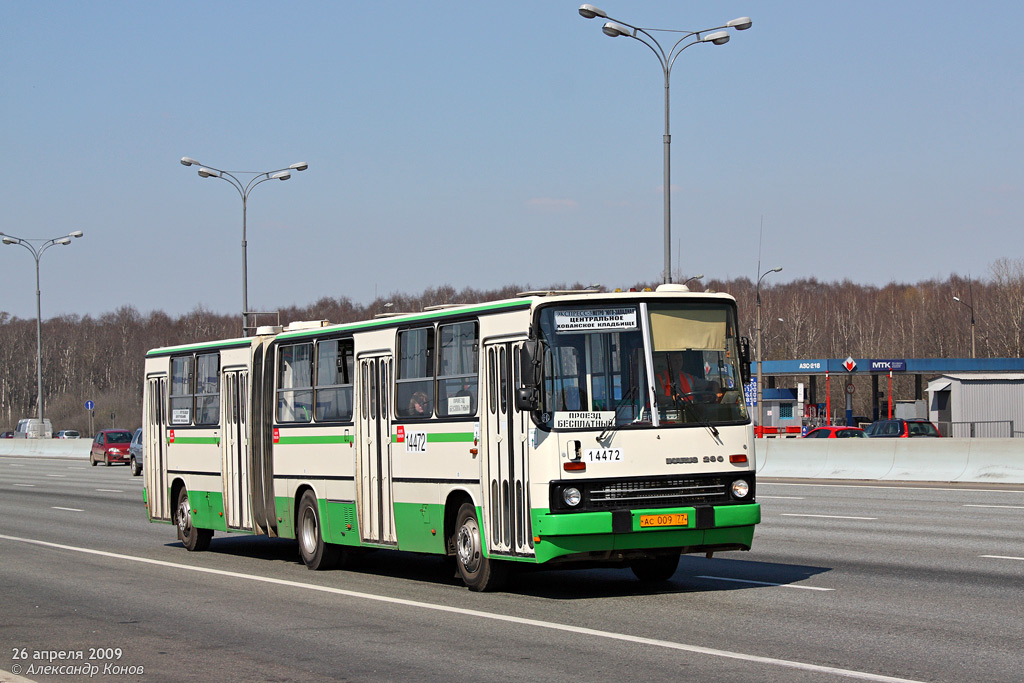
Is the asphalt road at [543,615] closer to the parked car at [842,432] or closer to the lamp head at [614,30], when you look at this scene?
the lamp head at [614,30]

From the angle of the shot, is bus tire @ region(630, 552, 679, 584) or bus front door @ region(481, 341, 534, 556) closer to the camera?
bus front door @ region(481, 341, 534, 556)

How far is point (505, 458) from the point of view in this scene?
40.7ft

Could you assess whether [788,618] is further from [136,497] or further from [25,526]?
[136,497]

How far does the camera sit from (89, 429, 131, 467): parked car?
5656 centimetres

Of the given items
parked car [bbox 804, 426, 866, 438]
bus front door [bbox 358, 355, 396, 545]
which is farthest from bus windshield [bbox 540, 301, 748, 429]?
parked car [bbox 804, 426, 866, 438]

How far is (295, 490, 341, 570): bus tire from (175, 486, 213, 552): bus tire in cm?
313

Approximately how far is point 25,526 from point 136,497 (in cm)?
832

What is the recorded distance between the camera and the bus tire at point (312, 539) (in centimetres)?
1588

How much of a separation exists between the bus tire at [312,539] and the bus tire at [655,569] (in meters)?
4.27

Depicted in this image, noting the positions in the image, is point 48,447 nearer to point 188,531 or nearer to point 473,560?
point 188,531

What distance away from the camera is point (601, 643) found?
9.49 metres

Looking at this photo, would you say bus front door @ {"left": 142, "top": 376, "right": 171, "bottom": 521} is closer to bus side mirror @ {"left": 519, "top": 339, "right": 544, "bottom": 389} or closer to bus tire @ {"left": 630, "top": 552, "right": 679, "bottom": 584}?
bus tire @ {"left": 630, "top": 552, "right": 679, "bottom": 584}

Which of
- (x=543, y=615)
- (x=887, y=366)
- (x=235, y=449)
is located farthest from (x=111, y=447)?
(x=543, y=615)

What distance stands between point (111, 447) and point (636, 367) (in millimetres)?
48499
